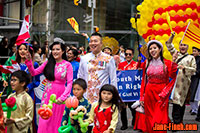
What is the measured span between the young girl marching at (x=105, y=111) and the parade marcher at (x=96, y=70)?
2.26 ft

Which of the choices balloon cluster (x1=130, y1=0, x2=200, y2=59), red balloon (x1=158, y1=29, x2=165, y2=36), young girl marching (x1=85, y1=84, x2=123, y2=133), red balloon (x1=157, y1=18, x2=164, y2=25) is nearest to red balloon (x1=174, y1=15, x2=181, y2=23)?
balloon cluster (x1=130, y1=0, x2=200, y2=59)

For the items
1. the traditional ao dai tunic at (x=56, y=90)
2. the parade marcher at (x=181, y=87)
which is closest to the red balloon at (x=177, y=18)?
the parade marcher at (x=181, y=87)

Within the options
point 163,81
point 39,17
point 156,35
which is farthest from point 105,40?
point 39,17

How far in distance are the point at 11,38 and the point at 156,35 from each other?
431 cm

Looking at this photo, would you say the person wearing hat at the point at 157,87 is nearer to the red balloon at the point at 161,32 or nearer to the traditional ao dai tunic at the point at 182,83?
the traditional ao dai tunic at the point at 182,83

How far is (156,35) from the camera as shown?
33.5ft

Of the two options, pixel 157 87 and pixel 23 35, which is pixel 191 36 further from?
pixel 23 35

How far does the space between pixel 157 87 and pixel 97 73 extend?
1337 mm

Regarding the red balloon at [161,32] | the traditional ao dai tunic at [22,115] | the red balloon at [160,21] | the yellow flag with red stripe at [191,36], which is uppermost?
the red balloon at [160,21]

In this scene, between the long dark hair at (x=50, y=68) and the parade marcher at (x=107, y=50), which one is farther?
the parade marcher at (x=107, y=50)

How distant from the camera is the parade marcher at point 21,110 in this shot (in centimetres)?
463

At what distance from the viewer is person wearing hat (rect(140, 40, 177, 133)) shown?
6.35 metres

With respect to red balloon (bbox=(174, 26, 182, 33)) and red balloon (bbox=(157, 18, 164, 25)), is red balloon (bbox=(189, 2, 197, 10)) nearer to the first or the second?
red balloon (bbox=(174, 26, 182, 33))

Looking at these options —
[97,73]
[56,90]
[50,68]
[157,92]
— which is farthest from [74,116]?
[157,92]
